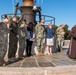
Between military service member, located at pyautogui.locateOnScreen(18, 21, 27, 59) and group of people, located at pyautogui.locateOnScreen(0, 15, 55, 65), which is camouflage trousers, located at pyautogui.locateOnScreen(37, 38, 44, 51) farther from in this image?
military service member, located at pyautogui.locateOnScreen(18, 21, 27, 59)

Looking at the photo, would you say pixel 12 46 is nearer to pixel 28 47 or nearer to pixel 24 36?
pixel 24 36

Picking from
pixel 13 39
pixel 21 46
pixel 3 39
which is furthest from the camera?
pixel 21 46

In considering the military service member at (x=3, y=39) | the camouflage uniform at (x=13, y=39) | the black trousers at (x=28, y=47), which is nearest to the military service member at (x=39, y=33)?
the black trousers at (x=28, y=47)

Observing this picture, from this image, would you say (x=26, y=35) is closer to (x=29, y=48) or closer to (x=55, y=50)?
(x=29, y=48)

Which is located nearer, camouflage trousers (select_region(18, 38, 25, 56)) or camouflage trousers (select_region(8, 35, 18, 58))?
camouflage trousers (select_region(8, 35, 18, 58))

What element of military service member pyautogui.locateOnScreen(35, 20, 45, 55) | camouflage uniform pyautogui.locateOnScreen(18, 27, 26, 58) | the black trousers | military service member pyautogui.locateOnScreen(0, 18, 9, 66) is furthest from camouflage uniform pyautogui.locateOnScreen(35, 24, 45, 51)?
military service member pyautogui.locateOnScreen(0, 18, 9, 66)

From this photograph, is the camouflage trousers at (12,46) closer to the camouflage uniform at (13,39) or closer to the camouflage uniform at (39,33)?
the camouflage uniform at (13,39)

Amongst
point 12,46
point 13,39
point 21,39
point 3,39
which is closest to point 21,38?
point 21,39

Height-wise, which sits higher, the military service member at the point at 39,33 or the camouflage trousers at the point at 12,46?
the military service member at the point at 39,33

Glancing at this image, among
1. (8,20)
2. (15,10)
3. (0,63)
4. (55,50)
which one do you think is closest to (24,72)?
(0,63)

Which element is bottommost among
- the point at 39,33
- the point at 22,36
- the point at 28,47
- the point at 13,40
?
the point at 28,47

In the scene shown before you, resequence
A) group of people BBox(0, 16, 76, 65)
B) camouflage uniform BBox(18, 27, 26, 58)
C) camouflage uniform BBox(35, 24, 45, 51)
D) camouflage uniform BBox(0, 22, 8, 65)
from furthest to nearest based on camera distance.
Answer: camouflage uniform BBox(35, 24, 45, 51) → camouflage uniform BBox(18, 27, 26, 58) → group of people BBox(0, 16, 76, 65) → camouflage uniform BBox(0, 22, 8, 65)

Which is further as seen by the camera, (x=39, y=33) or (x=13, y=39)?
(x=39, y=33)

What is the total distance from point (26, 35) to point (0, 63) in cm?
297
